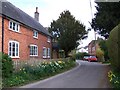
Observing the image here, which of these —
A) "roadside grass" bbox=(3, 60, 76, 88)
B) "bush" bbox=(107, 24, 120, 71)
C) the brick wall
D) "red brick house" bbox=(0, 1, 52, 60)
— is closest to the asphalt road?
"roadside grass" bbox=(3, 60, 76, 88)

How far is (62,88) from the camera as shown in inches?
575

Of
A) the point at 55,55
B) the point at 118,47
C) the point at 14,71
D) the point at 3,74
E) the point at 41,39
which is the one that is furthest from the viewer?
the point at 55,55

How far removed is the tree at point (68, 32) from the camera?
44.5 meters

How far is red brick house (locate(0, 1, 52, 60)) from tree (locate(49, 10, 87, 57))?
237 inches

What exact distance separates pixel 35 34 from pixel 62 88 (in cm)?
2191

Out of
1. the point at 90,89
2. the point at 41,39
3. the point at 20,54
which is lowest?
the point at 90,89

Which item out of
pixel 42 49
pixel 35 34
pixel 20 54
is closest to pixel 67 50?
pixel 42 49

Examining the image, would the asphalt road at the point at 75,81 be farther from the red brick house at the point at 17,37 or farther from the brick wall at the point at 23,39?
the brick wall at the point at 23,39

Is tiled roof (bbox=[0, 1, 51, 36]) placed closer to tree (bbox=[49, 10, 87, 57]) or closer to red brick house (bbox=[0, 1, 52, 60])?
red brick house (bbox=[0, 1, 52, 60])

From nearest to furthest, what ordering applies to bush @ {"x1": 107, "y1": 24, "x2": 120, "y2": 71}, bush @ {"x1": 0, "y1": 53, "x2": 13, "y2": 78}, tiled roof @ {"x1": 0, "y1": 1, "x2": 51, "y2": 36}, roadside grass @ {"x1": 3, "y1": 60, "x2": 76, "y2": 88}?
1. bush @ {"x1": 107, "y1": 24, "x2": 120, "y2": 71}
2. roadside grass @ {"x1": 3, "y1": 60, "x2": 76, "y2": 88}
3. bush @ {"x1": 0, "y1": 53, "x2": 13, "y2": 78}
4. tiled roof @ {"x1": 0, "y1": 1, "x2": 51, "y2": 36}

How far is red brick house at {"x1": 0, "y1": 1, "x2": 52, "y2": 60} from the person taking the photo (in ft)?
81.9

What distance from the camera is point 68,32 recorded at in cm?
4441

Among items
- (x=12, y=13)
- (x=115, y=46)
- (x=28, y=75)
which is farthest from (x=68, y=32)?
(x=115, y=46)

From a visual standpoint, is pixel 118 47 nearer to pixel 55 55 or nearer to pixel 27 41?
pixel 27 41
